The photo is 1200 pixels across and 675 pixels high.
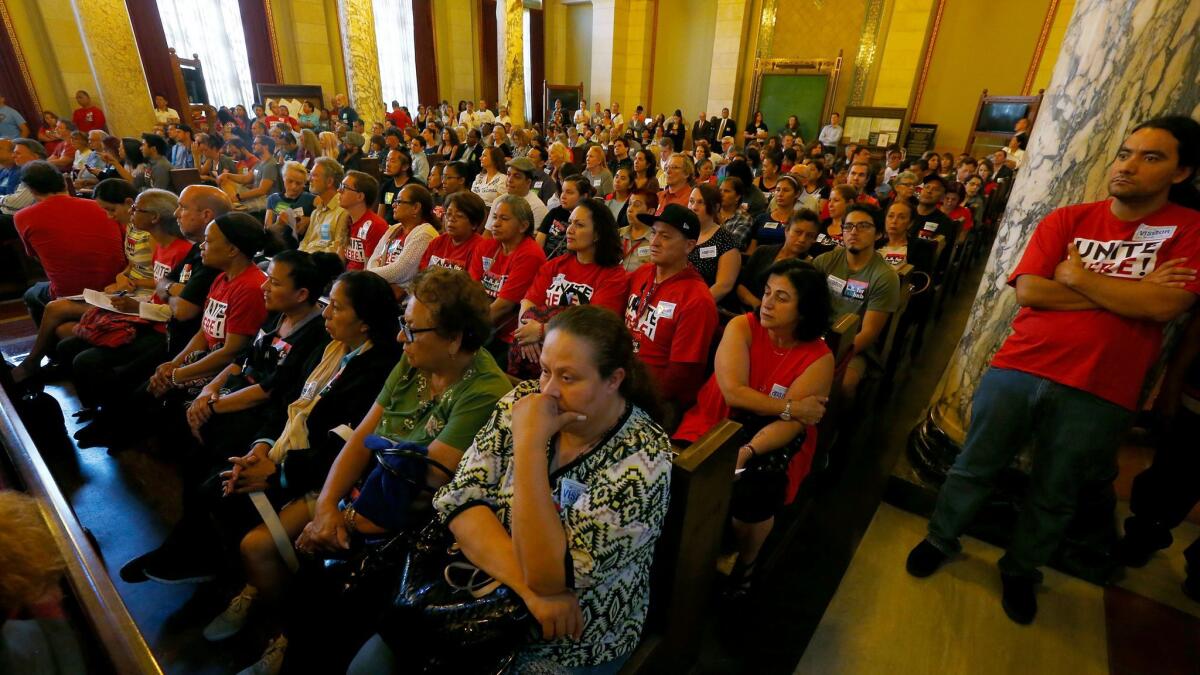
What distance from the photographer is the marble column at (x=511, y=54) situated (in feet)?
41.8

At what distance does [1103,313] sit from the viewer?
64.7 inches

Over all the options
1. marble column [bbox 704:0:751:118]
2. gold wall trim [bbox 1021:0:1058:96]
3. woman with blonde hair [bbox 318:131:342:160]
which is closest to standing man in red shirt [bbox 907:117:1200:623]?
woman with blonde hair [bbox 318:131:342:160]

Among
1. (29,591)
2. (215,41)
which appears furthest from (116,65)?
(29,591)

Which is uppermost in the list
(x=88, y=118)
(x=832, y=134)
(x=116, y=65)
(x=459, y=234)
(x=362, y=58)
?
(x=362, y=58)

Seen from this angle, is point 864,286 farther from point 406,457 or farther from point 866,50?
point 866,50

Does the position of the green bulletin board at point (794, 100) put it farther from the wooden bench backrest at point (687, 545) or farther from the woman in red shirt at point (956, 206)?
the wooden bench backrest at point (687, 545)

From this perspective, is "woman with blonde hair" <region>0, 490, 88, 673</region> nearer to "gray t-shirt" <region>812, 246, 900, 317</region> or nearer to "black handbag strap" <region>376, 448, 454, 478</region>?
"black handbag strap" <region>376, 448, 454, 478</region>

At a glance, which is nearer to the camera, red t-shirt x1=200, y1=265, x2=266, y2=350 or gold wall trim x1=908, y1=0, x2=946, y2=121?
red t-shirt x1=200, y1=265, x2=266, y2=350

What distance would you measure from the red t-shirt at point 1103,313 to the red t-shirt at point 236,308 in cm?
314

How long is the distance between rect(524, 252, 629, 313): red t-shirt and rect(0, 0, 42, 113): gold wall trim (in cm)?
1195

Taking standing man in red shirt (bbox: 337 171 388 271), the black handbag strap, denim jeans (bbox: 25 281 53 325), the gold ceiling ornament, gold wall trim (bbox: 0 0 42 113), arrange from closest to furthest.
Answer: the black handbag strap, denim jeans (bbox: 25 281 53 325), standing man in red shirt (bbox: 337 171 388 271), gold wall trim (bbox: 0 0 42 113), the gold ceiling ornament

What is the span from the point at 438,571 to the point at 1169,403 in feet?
8.39

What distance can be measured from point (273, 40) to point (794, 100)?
41.3ft

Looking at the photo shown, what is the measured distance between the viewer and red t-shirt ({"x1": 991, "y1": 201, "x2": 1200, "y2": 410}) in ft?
5.12
